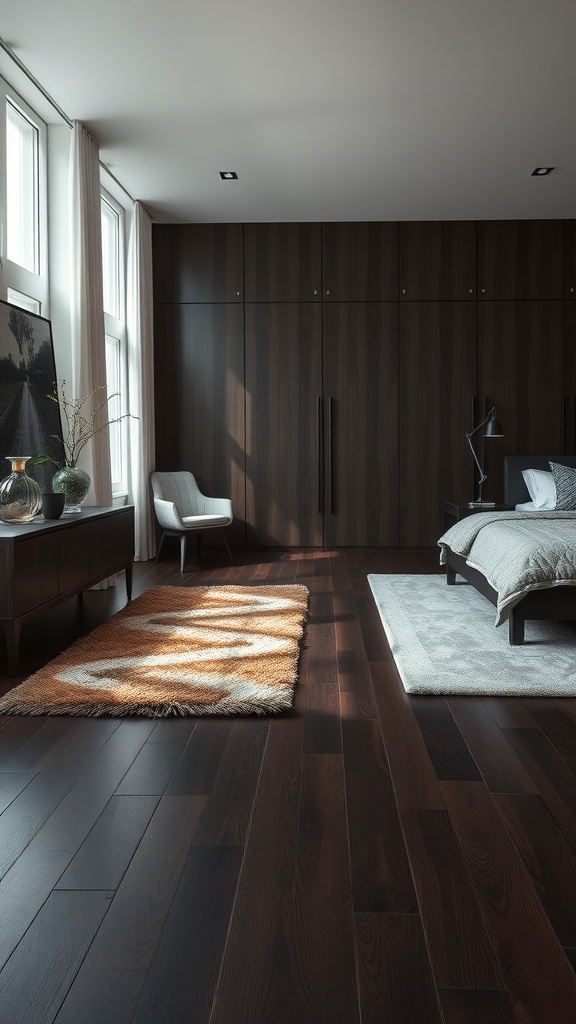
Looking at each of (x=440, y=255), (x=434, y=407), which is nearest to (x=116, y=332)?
(x=434, y=407)

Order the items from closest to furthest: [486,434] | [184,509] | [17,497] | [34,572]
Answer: [34,572] < [17,497] < [486,434] < [184,509]

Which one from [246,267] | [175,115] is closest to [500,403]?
[246,267]

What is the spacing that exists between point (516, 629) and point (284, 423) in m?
4.03

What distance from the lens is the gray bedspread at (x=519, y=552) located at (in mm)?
3268

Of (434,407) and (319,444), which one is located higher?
(434,407)

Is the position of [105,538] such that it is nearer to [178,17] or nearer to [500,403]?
[178,17]

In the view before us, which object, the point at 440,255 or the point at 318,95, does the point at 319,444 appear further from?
the point at 318,95

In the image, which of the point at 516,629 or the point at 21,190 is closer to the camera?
the point at 516,629

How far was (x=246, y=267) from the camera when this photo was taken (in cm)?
695

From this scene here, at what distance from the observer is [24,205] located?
4.67 m

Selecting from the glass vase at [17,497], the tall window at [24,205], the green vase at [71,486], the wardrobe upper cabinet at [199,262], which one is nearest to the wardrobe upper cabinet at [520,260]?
the wardrobe upper cabinet at [199,262]

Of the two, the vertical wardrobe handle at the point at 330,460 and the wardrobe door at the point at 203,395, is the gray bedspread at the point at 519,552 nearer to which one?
the vertical wardrobe handle at the point at 330,460

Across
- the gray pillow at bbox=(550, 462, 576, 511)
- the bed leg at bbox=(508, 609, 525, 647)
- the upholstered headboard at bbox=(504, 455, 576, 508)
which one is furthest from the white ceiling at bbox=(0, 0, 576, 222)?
the bed leg at bbox=(508, 609, 525, 647)

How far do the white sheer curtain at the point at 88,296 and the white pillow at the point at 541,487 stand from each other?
3.35 meters
